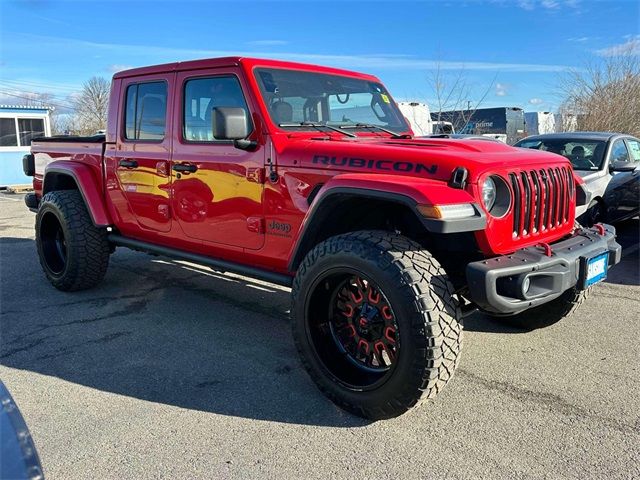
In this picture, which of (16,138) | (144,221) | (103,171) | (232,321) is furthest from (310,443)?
(16,138)

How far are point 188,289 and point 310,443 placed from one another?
3.09 metres

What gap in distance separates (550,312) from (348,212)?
5.86 ft

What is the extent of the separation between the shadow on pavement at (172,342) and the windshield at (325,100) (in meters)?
1.65

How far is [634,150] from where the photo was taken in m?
8.24

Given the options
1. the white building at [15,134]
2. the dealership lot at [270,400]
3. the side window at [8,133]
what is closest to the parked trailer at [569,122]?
the dealership lot at [270,400]

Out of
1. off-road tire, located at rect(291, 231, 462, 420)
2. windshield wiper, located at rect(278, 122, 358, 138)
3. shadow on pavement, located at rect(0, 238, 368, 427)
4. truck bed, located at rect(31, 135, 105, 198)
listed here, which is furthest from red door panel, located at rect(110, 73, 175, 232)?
off-road tire, located at rect(291, 231, 462, 420)

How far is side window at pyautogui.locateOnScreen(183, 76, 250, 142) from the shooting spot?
12.4ft

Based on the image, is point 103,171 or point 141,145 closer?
point 141,145

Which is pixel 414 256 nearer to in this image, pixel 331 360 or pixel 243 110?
pixel 331 360

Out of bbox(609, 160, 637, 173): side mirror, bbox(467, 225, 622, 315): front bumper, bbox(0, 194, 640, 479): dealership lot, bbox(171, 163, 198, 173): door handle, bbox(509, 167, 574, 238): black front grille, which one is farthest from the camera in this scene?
bbox(609, 160, 637, 173): side mirror

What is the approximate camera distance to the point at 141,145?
4.54 meters

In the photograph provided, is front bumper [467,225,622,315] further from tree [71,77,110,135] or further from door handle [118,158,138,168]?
tree [71,77,110,135]

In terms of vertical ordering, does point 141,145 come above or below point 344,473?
above

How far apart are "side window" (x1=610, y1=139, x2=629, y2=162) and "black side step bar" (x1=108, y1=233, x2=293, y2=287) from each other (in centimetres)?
591
